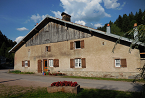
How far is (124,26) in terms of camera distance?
197 ft

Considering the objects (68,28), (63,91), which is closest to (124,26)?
(68,28)

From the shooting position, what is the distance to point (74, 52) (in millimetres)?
14547

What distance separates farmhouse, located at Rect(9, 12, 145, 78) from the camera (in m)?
11.7

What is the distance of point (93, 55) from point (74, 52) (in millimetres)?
2603

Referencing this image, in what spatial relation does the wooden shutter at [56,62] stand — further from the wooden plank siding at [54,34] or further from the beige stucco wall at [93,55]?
the wooden plank siding at [54,34]

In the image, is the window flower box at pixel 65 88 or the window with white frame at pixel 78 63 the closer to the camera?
the window flower box at pixel 65 88

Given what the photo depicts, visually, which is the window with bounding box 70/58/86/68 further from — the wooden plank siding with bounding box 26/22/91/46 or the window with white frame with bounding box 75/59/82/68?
the wooden plank siding with bounding box 26/22/91/46

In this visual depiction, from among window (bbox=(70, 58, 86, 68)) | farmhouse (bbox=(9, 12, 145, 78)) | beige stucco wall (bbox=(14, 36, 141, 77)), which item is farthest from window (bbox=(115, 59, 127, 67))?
window (bbox=(70, 58, 86, 68))

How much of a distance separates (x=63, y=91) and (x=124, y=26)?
2465 inches

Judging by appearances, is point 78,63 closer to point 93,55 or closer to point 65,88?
point 93,55

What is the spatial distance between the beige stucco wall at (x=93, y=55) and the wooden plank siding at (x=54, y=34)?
630mm

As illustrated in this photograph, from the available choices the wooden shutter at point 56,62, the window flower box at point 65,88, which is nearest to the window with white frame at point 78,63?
the wooden shutter at point 56,62

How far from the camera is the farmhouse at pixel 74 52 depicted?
38.5ft

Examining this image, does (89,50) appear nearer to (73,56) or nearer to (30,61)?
(73,56)
